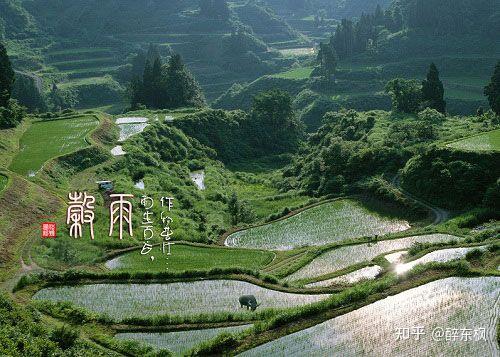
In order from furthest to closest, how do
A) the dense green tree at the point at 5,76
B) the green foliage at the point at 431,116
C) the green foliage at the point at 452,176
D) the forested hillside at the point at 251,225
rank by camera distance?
Result: the dense green tree at the point at 5,76
the green foliage at the point at 431,116
the green foliage at the point at 452,176
the forested hillside at the point at 251,225

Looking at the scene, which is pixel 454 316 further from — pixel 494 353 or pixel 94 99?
pixel 94 99

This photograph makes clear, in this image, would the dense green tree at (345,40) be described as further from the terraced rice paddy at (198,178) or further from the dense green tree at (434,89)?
the terraced rice paddy at (198,178)

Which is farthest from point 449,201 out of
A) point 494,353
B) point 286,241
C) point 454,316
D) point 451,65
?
point 451,65

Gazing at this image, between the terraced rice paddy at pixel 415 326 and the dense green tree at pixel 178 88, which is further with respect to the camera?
the dense green tree at pixel 178 88

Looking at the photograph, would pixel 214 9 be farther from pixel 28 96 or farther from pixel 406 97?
pixel 406 97

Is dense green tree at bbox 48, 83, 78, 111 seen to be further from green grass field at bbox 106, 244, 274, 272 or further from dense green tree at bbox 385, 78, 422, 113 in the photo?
green grass field at bbox 106, 244, 274, 272

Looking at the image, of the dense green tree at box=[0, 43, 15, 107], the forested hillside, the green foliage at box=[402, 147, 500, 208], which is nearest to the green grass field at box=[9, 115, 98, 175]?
the forested hillside

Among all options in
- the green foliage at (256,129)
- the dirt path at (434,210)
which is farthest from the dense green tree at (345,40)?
the dirt path at (434,210)
